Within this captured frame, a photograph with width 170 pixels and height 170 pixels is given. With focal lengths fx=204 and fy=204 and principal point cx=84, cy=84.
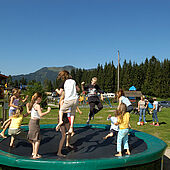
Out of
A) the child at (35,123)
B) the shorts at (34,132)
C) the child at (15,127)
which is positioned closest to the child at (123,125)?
the child at (35,123)

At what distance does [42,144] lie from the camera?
188 inches

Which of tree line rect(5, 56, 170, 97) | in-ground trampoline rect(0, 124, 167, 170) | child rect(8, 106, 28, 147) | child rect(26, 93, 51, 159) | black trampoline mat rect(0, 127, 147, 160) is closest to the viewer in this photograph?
in-ground trampoline rect(0, 124, 167, 170)

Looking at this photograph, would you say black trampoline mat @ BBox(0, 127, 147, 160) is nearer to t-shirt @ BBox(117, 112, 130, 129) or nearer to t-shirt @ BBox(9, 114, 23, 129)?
t-shirt @ BBox(9, 114, 23, 129)

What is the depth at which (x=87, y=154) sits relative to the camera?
12.8ft

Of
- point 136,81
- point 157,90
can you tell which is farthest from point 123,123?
point 136,81

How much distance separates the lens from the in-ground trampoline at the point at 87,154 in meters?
3.12

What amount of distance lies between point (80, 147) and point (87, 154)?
0.58 m

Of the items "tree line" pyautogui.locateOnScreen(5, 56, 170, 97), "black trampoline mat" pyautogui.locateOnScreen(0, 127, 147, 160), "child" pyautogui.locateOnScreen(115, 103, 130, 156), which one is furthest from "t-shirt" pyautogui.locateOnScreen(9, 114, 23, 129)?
"tree line" pyautogui.locateOnScreen(5, 56, 170, 97)

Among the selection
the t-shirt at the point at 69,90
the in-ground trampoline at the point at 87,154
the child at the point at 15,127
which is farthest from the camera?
the child at the point at 15,127

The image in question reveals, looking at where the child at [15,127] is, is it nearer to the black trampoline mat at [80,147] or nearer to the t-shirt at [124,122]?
the black trampoline mat at [80,147]

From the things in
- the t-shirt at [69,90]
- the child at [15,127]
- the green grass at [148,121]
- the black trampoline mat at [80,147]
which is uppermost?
the t-shirt at [69,90]

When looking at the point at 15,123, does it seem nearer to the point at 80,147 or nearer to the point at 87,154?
the point at 80,147

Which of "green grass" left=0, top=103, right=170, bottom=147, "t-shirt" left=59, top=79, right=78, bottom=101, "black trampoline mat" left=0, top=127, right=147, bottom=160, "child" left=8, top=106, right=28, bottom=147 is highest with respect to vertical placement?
"t-shirt" left=59, top=79, right=78, bottom=101

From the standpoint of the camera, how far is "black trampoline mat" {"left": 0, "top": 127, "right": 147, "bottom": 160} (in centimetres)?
387
